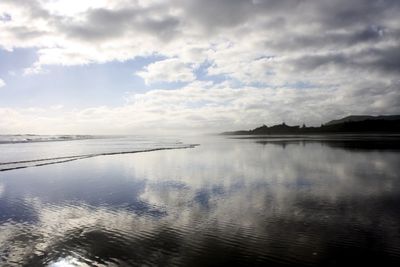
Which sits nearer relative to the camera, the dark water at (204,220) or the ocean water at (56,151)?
the dark water at (204,220)

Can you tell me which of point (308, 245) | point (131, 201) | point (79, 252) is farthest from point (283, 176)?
point (79, 252)

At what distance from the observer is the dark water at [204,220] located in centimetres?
991

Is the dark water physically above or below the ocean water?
below

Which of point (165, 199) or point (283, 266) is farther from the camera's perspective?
point (165, 199)

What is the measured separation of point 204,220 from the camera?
13.7 m

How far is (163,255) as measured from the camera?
394 inches

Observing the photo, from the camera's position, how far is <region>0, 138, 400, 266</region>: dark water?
9.91 meters

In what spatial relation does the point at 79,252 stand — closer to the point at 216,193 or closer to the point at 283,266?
the point at 283,266

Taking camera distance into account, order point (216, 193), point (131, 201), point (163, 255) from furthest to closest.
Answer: point (216, 193)
point (131, 201)
point (163, 255)

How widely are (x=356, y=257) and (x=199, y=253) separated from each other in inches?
188

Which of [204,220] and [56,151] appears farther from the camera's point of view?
[56,151]

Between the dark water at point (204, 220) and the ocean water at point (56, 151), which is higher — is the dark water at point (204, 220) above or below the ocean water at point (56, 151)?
below

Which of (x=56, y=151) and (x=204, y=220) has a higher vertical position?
(x=56, y=151)

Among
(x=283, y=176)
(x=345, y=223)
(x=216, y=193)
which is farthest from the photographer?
(x=283, y=176)
